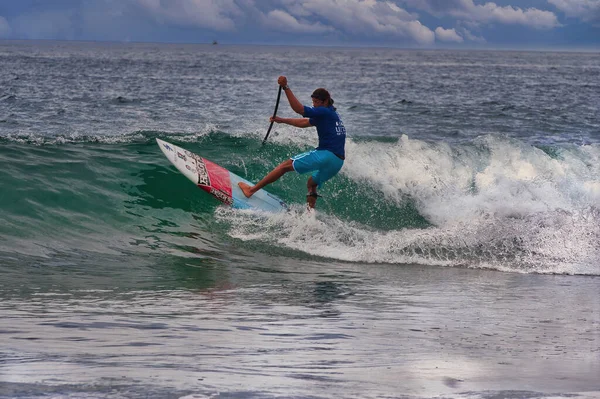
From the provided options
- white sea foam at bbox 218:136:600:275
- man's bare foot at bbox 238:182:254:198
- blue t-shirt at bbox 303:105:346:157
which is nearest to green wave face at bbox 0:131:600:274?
white sea foam at bbox 218:136:600:275

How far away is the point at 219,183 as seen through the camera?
11516mm

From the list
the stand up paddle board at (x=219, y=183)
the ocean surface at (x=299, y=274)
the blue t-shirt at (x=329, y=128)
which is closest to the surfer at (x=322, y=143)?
the blue t-shirt at (x=329, y=128)

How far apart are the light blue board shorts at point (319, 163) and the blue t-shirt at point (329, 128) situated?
0.08 m

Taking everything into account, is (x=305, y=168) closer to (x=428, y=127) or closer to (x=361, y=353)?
(x=361, y=353)

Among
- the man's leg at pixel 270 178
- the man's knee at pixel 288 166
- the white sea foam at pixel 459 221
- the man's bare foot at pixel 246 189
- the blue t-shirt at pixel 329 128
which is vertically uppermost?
the blue t-shirt at pixel 329 128

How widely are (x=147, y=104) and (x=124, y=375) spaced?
27078 millimetres

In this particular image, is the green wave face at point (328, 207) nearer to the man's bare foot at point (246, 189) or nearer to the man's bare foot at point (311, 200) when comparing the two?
the man's bare foot at point (311, 200)

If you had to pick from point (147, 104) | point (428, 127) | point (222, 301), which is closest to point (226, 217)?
point (222, 301)

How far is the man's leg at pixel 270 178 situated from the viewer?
1052cm

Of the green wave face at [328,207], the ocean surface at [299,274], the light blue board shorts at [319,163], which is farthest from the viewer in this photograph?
the light blue board shorts at [319,163]

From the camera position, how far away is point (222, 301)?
6.80m

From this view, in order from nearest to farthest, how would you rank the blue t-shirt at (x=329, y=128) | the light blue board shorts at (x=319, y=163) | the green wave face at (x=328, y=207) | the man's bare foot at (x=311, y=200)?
the green wave face at (x=328, y=207)
the blue t-shirt at (x=329, y=128)
the light blue board shorts at (x=319, y=163)
the man's bare foot at (x=311, y=200)

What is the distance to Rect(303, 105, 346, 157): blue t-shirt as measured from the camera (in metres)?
9.94

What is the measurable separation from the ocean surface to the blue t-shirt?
3.01 ft
